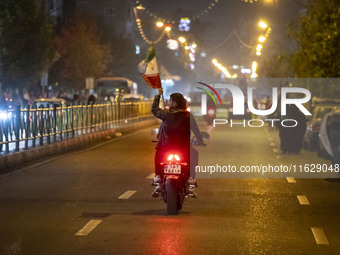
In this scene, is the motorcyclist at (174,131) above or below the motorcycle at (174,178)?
above

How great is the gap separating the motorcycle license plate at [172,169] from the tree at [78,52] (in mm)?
71158

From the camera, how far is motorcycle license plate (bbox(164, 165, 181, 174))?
11336mm

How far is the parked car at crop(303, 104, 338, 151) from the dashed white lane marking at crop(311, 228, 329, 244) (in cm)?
1538

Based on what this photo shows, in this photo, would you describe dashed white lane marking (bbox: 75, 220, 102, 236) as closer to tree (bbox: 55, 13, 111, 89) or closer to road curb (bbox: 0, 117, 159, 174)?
road curb (bbox: 0, 117, 159, 174)

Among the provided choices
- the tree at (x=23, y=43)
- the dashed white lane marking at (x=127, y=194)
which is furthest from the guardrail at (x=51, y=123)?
the tree at (x=23, y=43)

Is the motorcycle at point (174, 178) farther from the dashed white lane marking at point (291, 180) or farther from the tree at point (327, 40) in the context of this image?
the tree at point (327, 40)

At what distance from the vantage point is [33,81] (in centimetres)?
6412

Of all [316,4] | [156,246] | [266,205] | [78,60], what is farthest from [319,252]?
[78,60]

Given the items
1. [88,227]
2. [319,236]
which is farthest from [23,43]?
[319,236]

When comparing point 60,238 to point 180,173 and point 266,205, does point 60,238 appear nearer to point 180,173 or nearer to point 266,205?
point 180,173

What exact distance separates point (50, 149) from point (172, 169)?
13.6 m

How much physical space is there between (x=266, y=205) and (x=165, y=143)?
2129 millimetres

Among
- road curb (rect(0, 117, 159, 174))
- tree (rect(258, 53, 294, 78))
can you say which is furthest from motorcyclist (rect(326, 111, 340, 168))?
tree (rect(258, 53, 294, 78))

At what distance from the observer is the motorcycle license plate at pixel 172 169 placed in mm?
11336
